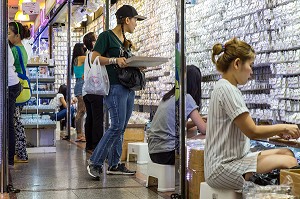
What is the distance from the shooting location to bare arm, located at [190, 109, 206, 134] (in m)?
4.85

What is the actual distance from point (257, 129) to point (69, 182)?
280 cm

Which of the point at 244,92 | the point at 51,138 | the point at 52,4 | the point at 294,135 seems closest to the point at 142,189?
the point at 244,92

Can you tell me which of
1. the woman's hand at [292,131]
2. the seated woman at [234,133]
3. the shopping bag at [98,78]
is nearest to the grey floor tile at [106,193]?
the shopping bag at [98,78]

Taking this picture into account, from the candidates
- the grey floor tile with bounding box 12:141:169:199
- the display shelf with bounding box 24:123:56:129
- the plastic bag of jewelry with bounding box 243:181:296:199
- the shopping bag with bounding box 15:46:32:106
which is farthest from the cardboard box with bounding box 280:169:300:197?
the display shelf with bounding box 24:123:56:129

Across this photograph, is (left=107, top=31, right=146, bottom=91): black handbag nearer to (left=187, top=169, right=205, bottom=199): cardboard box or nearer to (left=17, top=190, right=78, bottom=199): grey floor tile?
(left=17, top=190, right=78, bottom=199): grey floor tile

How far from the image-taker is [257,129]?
3.27 metres

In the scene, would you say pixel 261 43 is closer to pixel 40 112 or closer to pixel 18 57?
pixel 18 57

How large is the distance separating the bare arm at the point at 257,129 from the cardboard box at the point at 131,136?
14.0 feet

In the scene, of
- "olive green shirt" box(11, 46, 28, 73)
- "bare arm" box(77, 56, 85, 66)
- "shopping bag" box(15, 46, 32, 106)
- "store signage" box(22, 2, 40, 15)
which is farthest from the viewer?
"store signage" box(22, 2, 40, 15)

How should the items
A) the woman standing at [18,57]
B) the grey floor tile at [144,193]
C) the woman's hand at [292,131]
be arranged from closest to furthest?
1. the woman's hand at [292,131]
2. the grey floor tile at [144,193]
3. the woman standing at [18,57]

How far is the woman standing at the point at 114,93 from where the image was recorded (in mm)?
5547

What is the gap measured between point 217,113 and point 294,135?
49cm

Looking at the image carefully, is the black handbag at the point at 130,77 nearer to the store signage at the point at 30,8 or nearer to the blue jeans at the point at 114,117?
the blue jeans at the point at 114,117

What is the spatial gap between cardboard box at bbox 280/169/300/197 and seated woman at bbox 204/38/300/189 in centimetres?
32
